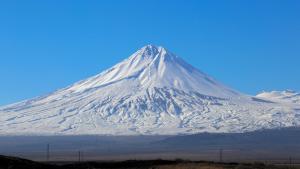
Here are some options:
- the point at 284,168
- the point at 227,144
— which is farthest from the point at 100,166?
the point at 227,144

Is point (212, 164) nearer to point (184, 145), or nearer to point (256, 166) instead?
point (256, 166)

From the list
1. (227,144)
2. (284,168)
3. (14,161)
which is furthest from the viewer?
(227,144)

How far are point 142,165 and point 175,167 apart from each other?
2.52 metres

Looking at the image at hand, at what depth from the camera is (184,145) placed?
198750 millimetres

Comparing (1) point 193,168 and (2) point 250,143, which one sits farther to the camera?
(2) point 250,143

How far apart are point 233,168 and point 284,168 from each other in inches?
139

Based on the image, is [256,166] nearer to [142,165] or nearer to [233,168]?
[233,168]

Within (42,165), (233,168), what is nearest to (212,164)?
(233,168)

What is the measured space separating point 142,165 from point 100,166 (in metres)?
2.55

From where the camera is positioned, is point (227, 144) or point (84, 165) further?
point (227, 144)

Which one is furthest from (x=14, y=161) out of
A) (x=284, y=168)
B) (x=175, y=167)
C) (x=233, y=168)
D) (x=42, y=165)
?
(x=284, y=168)

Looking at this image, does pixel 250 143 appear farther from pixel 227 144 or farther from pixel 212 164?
pixel 212 164

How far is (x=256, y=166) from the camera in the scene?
48.2 m

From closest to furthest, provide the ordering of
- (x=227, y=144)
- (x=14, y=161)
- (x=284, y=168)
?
(x=14, y=161) → (x=284, y=168) → (x=227, y=144)
